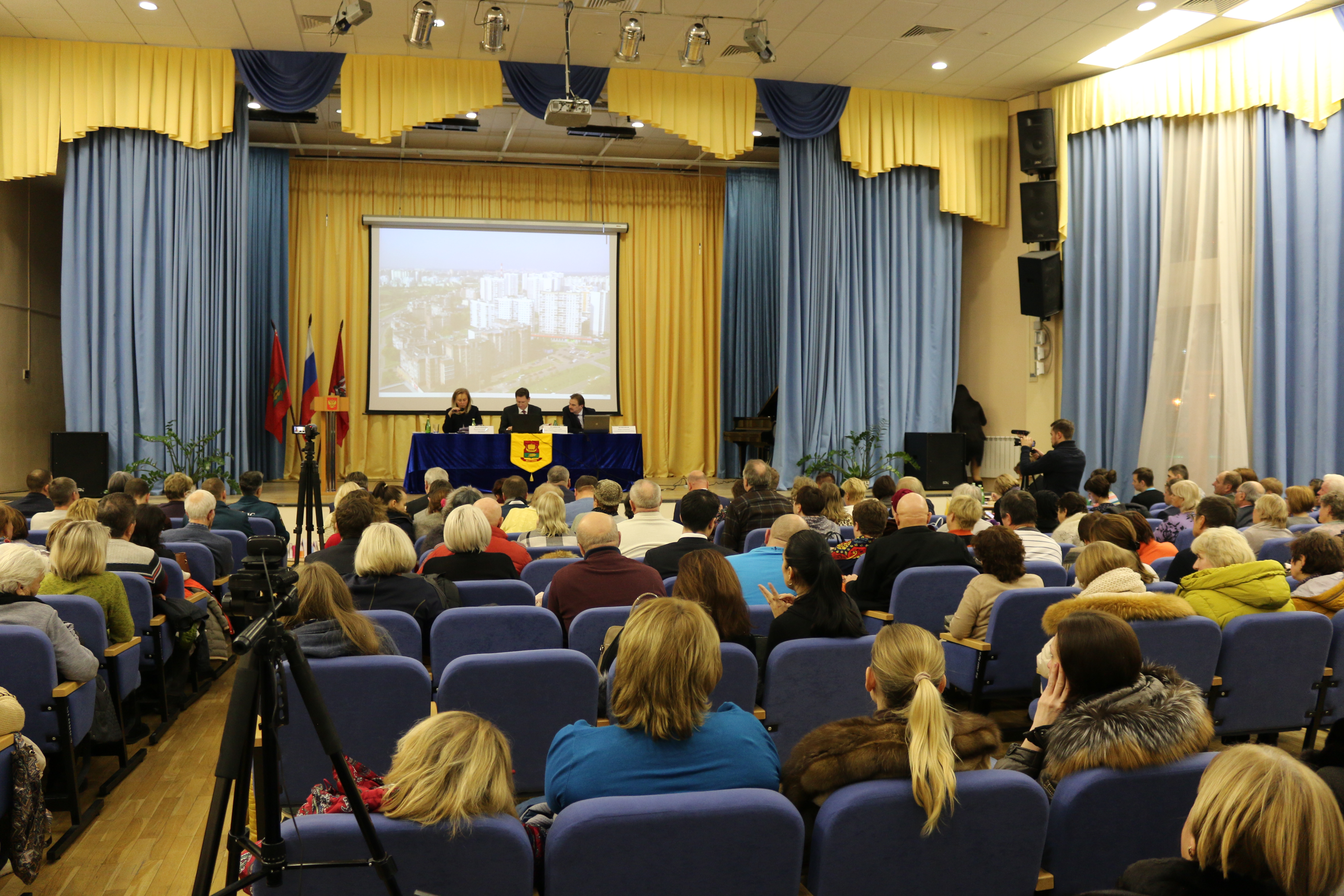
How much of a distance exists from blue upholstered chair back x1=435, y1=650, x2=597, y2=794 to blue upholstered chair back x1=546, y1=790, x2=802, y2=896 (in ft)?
3.16

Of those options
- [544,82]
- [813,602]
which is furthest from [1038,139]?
[813,602]

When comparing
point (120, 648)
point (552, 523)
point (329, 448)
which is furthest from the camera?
point (329, 448)

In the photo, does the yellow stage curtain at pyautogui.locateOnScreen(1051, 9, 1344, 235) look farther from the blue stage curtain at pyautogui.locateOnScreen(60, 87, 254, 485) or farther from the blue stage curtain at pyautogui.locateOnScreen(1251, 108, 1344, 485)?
the blue stage curtain at pyautogui.locateOnScreen(60, 87, 254, 485)

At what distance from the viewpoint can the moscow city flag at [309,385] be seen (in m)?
11.4

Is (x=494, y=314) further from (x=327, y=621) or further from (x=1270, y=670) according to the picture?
(x=1270, y=670)

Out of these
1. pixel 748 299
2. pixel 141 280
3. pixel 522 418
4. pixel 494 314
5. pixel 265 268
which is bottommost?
pixel 522 418

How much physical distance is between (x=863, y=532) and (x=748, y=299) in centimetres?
914

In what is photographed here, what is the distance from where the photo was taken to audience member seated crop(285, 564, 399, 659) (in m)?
2.54

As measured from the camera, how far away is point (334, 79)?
9.16 metres

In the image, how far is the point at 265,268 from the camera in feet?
39.1

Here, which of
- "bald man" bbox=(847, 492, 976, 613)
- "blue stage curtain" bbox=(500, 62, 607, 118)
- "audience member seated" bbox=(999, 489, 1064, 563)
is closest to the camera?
"bald man" bbox=(847, 492, 976, 613)

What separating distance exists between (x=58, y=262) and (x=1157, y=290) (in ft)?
39.7

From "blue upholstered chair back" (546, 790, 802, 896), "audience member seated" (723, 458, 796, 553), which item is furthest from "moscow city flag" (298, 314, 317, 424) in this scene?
"blue upholstered chair back" (546, 790, 802, 896)

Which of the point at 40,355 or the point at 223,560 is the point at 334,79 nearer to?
the point at 40,355
